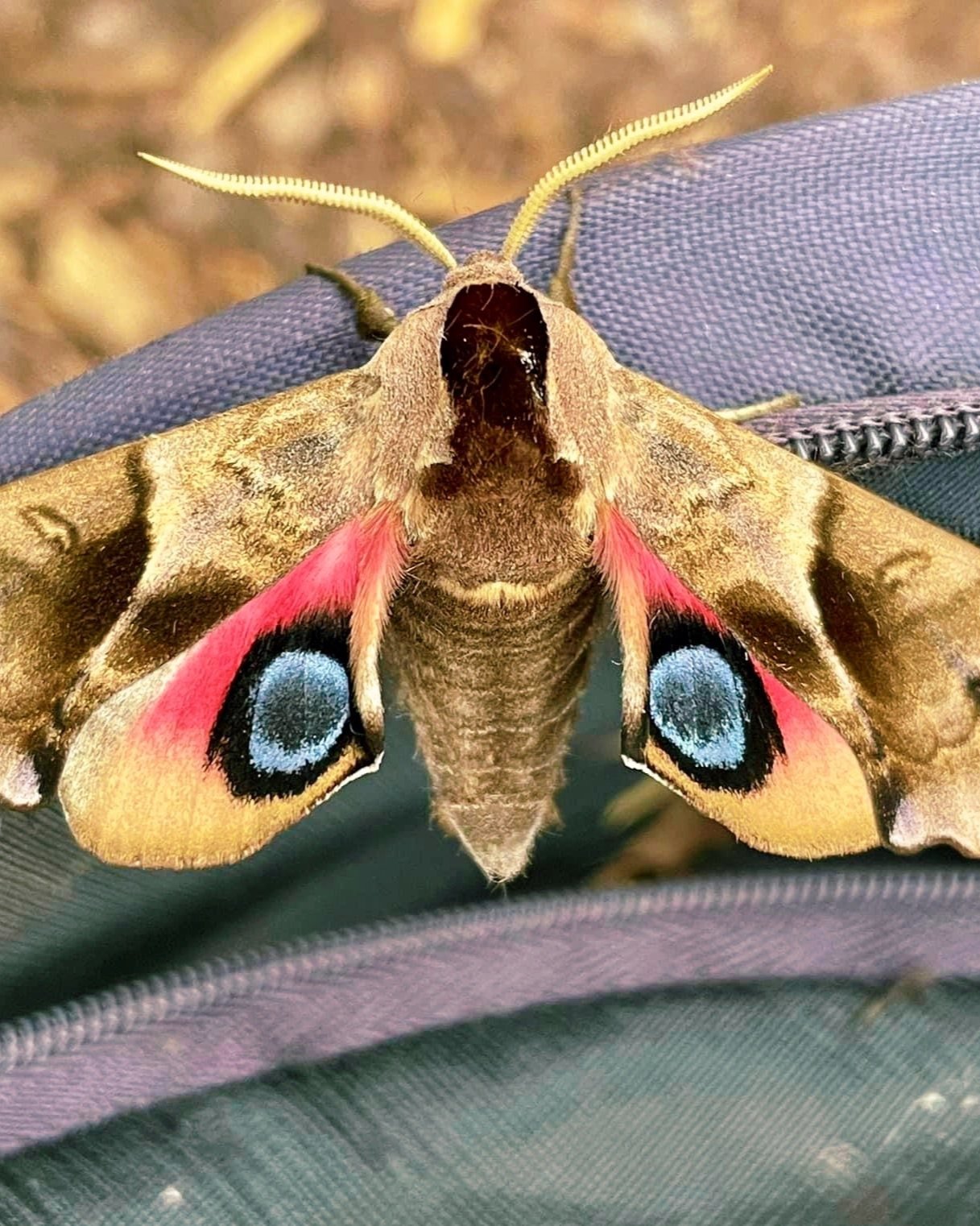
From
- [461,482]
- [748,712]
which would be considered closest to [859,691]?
[748,712]

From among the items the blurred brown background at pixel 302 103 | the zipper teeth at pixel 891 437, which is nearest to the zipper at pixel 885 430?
the zipper teeth at pixel 891 437

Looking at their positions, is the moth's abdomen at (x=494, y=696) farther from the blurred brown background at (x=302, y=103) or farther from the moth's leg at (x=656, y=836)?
the blurred brown background at (x=302, y=103)

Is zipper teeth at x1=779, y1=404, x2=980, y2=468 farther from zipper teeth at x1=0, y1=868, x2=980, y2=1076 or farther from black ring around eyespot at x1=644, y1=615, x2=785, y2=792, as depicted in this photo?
zipper teeth at x1=0, y1=868, x2=980, y2=1076

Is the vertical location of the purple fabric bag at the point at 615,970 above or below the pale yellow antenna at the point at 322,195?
below

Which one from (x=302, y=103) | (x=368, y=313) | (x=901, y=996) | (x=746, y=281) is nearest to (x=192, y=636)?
(x=368, y=313)

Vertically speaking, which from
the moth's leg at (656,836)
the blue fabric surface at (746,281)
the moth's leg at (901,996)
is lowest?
the moth's leg at (901,996)

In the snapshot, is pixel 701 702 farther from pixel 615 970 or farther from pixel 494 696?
pixel 615 970
